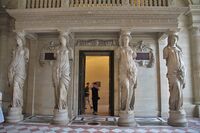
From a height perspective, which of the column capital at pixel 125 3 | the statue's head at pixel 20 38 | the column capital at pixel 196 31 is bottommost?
the statue's head at pixel 20 38

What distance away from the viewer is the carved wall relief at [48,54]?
778 cm

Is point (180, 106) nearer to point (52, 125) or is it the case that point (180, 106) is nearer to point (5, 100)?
point (52, 125)

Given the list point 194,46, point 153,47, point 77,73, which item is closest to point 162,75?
point 153,47

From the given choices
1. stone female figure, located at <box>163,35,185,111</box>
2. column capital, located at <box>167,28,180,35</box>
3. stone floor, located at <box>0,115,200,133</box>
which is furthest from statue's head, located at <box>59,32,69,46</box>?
column capital, located at <box>167,28,180,35</box>

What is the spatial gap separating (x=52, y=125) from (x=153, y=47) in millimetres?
4817

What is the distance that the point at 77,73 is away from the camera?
776cm

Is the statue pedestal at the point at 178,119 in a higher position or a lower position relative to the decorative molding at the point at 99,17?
lower

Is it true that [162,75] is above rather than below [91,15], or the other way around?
below

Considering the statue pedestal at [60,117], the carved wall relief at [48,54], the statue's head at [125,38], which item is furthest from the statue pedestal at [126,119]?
the carved wall relief at [48,54]

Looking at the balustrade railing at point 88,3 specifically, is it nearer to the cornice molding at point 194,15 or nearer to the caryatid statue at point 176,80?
the caryatid statue at point 176,80

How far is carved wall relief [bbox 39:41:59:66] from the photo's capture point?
7.78 metres

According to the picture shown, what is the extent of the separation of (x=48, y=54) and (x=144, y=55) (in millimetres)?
3886

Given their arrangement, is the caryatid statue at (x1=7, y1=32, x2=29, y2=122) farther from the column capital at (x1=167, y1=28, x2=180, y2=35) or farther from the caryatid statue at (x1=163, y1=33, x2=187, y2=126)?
the column capital at (x1=167, y1=28, x2=180, y2=35)

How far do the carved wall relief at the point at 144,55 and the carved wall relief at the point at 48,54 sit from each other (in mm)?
3325
